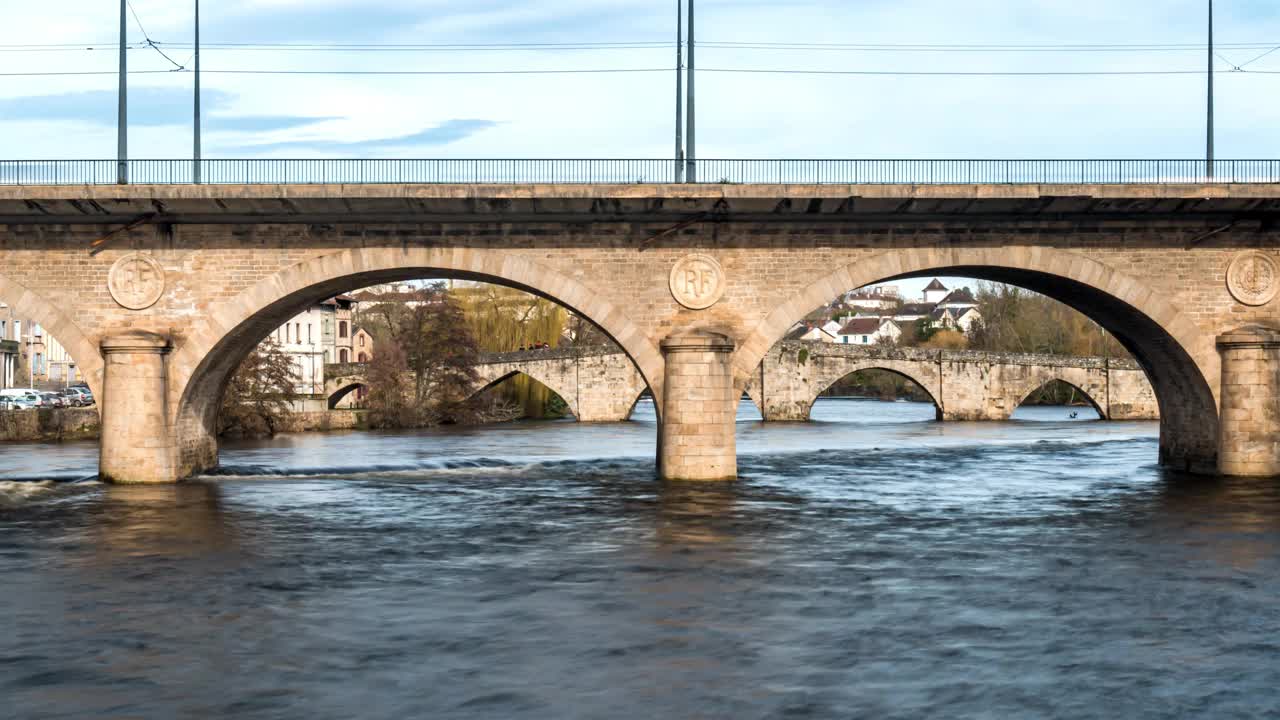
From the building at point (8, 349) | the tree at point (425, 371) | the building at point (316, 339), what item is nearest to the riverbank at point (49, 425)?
the tree at point (425, 371)

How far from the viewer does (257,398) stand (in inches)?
1722

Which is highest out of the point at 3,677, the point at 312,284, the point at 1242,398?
the point at 312,284

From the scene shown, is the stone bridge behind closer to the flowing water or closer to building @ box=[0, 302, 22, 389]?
building @ box=[0, 302, 22, 389]

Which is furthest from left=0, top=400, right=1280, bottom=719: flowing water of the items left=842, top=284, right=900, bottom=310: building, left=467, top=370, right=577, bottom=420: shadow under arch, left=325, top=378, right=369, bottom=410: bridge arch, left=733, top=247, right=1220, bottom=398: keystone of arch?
left=842, top=284, right=900, bottom=310: building

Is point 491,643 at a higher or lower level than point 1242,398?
lower

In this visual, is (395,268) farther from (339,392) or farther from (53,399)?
(53,399)

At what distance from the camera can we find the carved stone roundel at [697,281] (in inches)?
915

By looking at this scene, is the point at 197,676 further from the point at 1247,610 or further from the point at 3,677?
the point at 1247,610

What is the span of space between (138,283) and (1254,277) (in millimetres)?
18054

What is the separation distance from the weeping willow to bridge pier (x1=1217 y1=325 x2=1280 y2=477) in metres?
37.6

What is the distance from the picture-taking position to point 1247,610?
43.4 feet

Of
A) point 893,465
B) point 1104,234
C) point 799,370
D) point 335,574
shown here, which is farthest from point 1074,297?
point 799,370

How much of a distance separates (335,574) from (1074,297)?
51.9ft

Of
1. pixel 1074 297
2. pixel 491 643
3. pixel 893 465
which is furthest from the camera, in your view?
pixel 893 465
